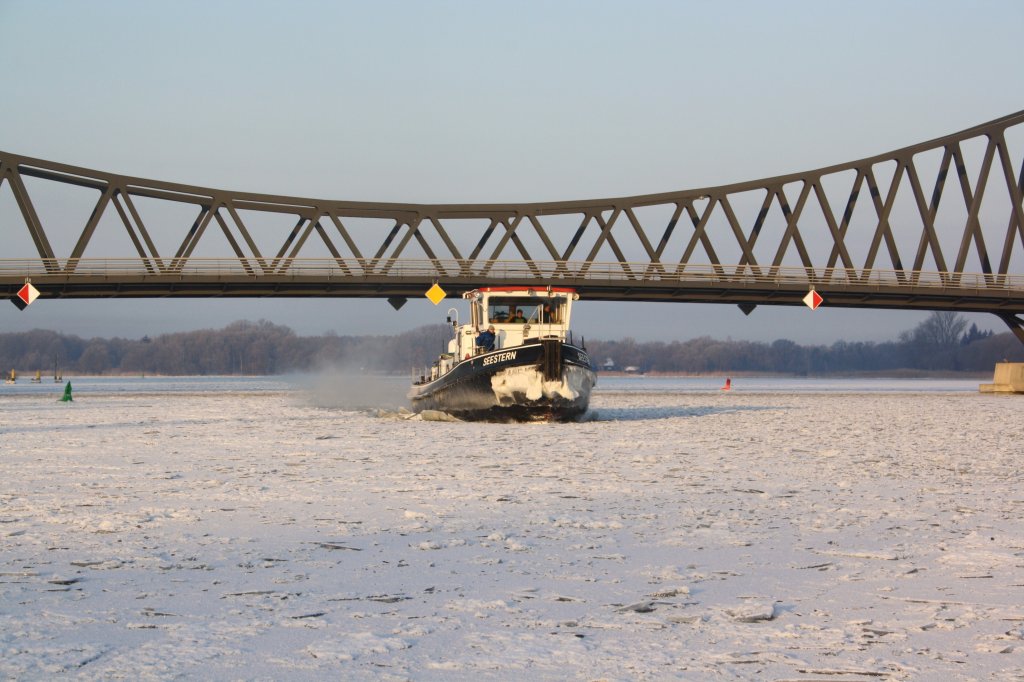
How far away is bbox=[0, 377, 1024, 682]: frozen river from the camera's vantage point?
537cm

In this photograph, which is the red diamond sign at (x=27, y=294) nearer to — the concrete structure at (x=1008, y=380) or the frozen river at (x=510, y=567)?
the frozen river at (x=510, y=567)

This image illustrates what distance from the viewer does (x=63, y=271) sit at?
2122 inches

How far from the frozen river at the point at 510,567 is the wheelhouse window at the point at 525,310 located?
13409 mm

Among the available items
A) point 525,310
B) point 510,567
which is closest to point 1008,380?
point 525,310

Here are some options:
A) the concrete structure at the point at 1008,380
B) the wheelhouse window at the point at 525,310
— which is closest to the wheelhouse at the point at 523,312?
the wheelhouse window at the point at 525,310

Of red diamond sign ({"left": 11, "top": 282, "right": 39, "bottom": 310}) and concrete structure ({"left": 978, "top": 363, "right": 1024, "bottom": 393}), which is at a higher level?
red diamond sign ({"left": 11, "top": 282, "right": 39, "bottom": 310})

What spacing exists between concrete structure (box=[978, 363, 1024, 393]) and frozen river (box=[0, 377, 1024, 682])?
46432 mm

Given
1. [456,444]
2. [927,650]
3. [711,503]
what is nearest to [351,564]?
[927,650]

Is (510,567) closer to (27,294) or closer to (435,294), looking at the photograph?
(435,294)

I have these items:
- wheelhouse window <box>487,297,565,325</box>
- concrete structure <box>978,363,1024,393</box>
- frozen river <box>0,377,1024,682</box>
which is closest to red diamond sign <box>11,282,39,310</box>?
wheelhouse window <box>487,297,565,325</box>

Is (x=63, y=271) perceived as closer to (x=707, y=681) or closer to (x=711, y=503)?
(x=711, y=503)

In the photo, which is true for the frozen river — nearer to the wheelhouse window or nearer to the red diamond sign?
the wheelhouse window

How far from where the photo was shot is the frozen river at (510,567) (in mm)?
5371

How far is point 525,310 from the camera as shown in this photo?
30141 mm
